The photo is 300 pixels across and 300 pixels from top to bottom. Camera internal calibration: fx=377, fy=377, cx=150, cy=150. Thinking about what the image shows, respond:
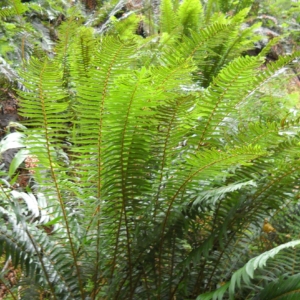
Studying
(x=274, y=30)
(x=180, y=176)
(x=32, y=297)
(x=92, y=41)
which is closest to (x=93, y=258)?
(x=32, y=297)

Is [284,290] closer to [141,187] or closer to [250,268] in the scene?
[250,268]

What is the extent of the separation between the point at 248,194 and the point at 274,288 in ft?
0.99

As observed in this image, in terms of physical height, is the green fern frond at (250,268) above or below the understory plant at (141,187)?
below

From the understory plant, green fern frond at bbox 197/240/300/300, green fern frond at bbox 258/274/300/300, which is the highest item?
the understory plant

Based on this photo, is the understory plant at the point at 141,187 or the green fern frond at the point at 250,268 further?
the understory plant at the point at 141,187

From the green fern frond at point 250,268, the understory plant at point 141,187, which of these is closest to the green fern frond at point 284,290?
the understory plant at point 141,187

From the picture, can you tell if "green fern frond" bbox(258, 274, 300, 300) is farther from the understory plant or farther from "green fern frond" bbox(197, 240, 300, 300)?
"green fern frond" bbox(197, 240, 300, 300)

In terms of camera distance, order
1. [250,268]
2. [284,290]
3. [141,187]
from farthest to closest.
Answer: [141,187] < [284,290] < [250,268]

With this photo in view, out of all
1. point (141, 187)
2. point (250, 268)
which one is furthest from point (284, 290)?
point (141, 187)

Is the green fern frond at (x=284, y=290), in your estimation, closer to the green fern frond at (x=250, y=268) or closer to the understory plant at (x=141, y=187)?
the understory plant at (x=141, y=187)

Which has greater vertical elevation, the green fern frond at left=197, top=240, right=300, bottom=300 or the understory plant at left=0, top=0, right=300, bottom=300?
the understory plant at left=0, top=0, right=300, bottom=300

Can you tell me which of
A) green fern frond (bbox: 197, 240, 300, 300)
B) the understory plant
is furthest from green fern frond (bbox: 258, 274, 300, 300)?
green fern frond (bbox: 197, 240, 300, 300)

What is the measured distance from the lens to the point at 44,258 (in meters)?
1.37

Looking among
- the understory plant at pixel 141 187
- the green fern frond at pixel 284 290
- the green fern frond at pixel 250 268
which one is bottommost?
the green fern frond at pixel 284 290
